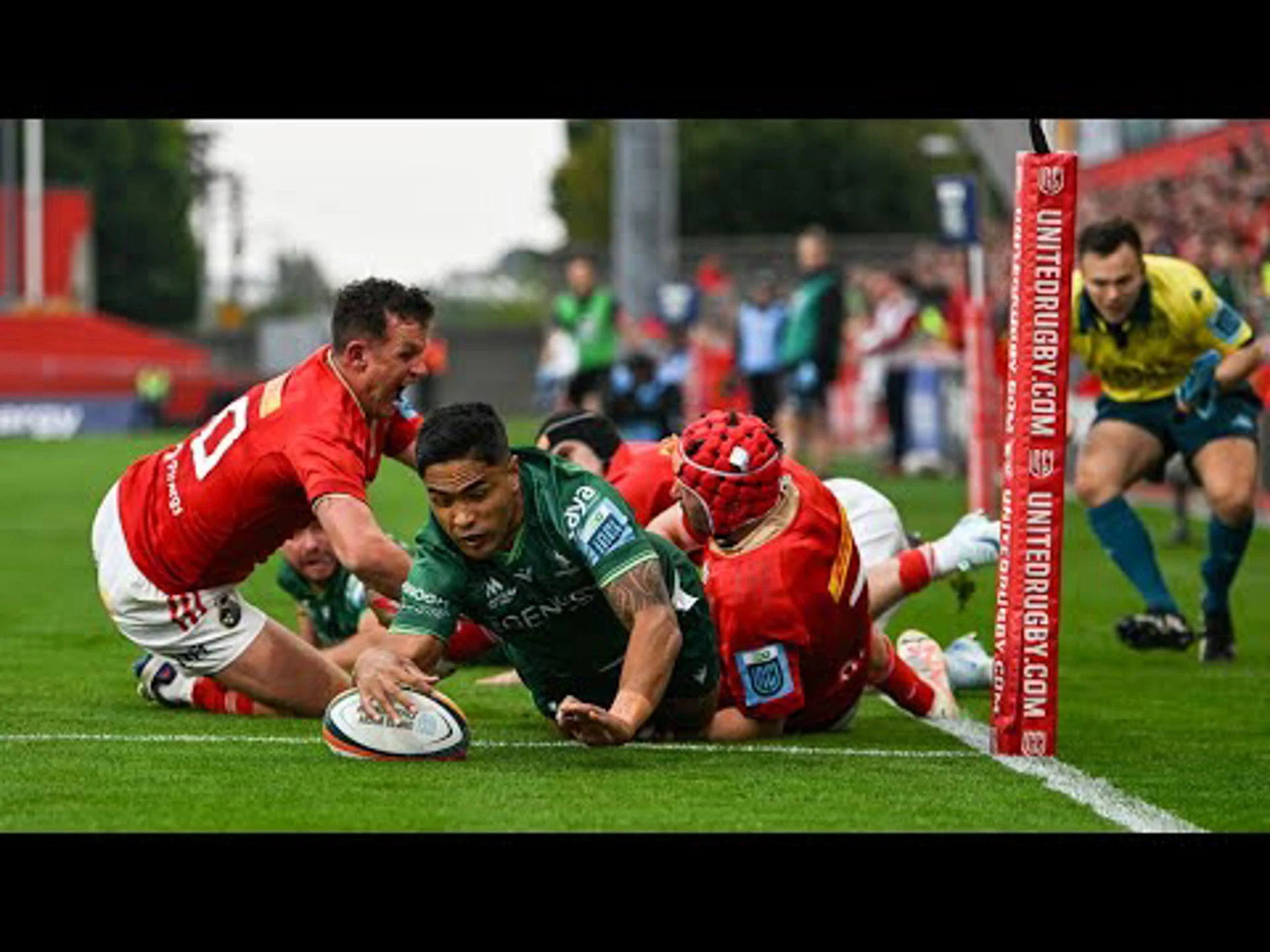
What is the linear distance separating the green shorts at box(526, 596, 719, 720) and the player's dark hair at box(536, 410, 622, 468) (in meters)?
2.39

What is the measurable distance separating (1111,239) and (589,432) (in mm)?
2541

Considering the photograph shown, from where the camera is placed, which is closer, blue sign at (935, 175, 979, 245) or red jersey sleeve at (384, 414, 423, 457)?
red jersey sleeve at (384, 414, 423, 457)

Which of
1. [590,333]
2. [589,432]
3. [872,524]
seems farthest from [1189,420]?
[590,333]

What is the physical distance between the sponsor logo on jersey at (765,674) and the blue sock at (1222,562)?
4.17m

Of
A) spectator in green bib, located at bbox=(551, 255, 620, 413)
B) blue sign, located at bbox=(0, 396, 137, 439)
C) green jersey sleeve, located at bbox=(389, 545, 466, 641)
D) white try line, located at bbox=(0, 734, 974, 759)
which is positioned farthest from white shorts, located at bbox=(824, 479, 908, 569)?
blue sign, located at bbox=(0, 396, 137, 439)

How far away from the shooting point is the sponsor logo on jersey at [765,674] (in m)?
8.79

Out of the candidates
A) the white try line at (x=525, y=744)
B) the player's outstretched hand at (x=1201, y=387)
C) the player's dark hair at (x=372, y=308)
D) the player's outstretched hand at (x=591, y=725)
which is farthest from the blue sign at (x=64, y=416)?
the player's outstretched hand at (x=591, y=725)

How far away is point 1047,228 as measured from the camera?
827cm

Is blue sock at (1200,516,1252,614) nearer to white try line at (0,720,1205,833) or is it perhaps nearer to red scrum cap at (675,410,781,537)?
white try line at (0,720,1205,833)

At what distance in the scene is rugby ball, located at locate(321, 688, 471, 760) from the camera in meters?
8.16

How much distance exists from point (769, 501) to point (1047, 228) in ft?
4.13

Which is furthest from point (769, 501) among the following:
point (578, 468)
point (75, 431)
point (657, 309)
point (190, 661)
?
point (75, 431)

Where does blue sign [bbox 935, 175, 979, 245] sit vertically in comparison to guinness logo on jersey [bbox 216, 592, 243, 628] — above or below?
above

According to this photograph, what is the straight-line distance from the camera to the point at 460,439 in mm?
7707
